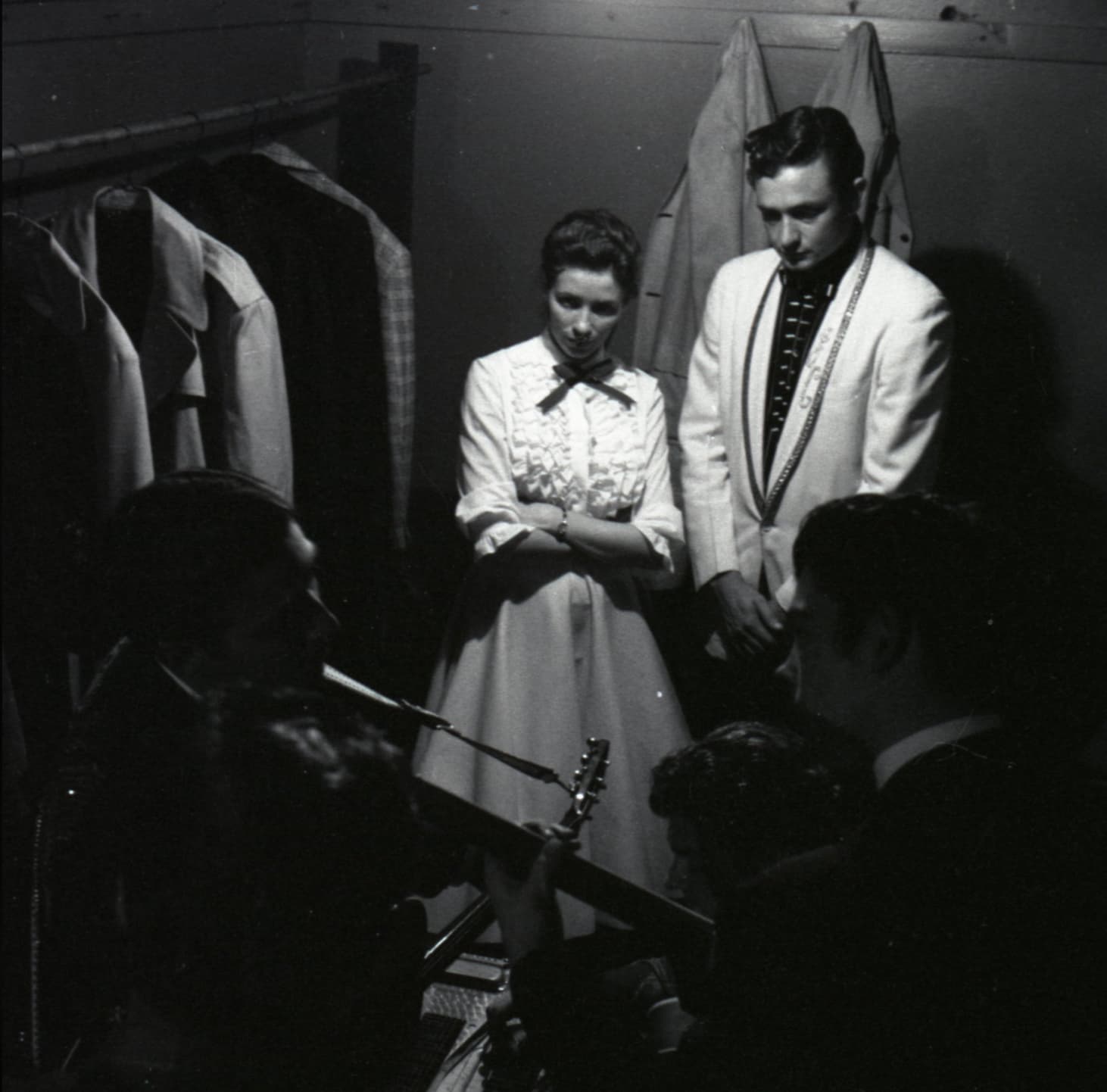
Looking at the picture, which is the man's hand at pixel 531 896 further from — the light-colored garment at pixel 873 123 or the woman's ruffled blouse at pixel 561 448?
the light-colored garment at pixel 873 123

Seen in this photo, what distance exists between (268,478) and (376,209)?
0.35m

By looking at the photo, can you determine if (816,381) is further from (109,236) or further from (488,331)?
(109,236)

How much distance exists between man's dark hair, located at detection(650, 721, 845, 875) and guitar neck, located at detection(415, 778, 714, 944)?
0.22 ft

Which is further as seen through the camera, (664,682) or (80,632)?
(664,682)

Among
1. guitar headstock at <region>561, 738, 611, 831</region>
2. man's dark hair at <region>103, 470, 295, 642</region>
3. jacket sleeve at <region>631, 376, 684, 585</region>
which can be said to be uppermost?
man's dark hair at <region>103, 470, 295, 642</region>

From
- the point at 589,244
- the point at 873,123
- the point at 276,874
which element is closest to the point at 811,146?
the point at 873,123

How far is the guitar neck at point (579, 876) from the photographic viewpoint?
3.20 feet

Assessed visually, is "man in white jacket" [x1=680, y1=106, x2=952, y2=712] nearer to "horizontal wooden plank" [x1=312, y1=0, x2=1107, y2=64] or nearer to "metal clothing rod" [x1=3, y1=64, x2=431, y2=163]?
"horizontal wooden plank" [x1=312, y1=0, x2=1107, y2=64]

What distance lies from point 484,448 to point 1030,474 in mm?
576

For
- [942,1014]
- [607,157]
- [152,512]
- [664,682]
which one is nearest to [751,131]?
[607,157]

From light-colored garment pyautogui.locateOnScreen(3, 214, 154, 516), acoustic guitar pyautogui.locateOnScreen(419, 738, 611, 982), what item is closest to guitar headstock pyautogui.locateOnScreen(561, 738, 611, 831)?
acoustic guitar pyautogui.locateOnScreen(419, 738, 611, 982)

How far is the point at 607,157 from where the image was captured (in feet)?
4.76

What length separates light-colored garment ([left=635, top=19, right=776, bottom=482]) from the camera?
1603 mm

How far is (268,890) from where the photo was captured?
37.0 inches
